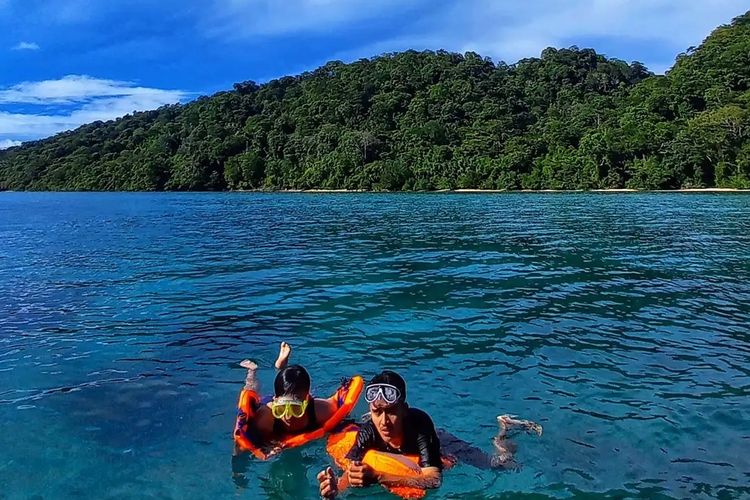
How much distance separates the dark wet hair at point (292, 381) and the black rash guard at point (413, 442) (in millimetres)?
1001

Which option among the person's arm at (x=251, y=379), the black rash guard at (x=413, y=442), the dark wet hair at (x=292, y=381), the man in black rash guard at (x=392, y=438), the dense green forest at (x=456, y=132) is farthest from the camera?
the dense green forest at (x=456, y=132)

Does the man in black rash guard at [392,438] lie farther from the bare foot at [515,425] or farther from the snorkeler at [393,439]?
the bare foot at [515,425]

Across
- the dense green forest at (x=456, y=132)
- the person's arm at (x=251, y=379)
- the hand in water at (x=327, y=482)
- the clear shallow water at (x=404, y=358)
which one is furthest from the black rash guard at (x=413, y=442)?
the dense green forest at (x=456, y=132)

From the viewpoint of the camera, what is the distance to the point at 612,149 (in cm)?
9181

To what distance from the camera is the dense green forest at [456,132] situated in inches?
3529

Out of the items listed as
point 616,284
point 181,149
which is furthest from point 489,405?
point 181,149

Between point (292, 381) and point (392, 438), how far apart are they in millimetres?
1387

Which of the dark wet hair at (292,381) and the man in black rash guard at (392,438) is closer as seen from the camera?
the man in black rash guard at (392,438)

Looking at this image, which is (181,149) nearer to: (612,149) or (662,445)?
(612,149)

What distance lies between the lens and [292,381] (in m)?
6.79

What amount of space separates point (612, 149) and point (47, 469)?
96.7 meters

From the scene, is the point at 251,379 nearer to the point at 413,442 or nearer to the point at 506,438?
the point at 413,442

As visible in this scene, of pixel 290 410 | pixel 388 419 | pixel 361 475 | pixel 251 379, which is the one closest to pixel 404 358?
pixel 251 379

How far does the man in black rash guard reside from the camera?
586 cm
